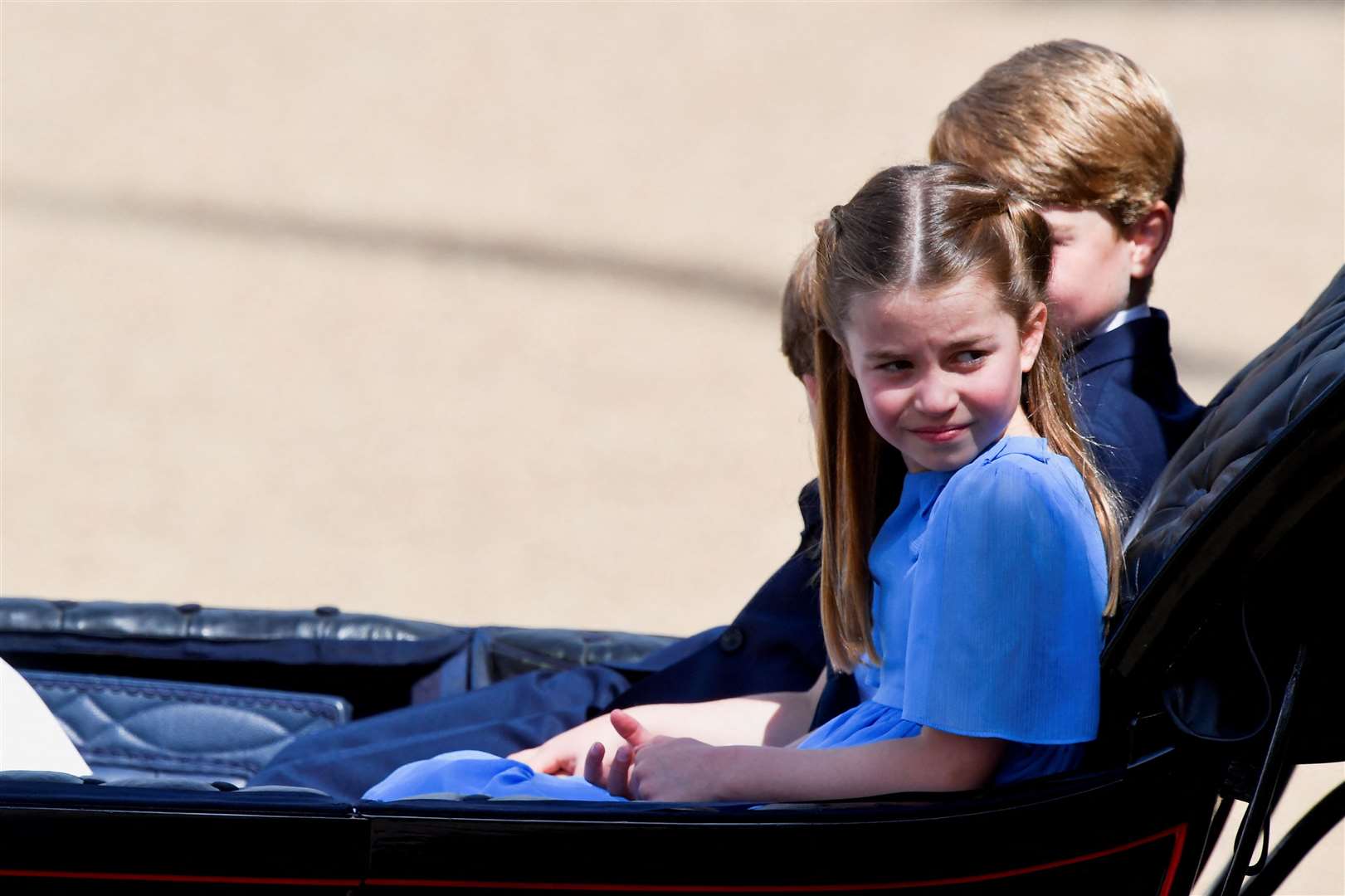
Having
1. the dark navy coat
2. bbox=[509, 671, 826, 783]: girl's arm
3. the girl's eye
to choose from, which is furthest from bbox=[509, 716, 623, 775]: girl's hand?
the girl's eye

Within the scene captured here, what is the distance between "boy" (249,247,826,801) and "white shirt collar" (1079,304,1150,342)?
34 cm

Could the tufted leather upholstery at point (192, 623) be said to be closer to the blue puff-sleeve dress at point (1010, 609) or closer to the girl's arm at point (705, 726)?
the girl's arm at point (705, 726)

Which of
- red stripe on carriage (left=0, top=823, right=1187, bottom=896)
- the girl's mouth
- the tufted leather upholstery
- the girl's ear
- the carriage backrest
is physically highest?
the girl's ear

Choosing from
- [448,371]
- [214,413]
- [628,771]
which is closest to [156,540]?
[214,413]

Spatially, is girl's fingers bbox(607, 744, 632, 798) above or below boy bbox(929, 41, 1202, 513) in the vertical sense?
below

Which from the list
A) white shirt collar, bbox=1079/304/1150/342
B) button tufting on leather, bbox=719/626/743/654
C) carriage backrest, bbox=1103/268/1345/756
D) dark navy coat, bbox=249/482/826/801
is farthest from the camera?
button tufting on leather, bbox=719/626/743/654

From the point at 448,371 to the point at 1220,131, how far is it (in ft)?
12.5

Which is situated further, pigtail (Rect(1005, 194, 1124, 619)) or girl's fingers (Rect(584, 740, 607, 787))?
girl's fingers (Rect(584, 740, 607, 787))

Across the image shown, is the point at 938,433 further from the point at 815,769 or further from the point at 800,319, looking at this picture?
the point at 800,319

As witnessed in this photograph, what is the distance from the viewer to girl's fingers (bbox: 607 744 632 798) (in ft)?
5.74

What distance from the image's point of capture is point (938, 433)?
163cm

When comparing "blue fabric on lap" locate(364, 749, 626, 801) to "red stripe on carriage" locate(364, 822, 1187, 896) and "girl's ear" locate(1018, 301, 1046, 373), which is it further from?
"girl's ear" locate(1018, 301, 1046, 373)

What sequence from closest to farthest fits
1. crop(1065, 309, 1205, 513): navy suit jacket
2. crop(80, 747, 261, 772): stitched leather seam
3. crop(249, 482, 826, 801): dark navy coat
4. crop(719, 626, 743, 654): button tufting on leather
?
crop(1065, 309, 1205, 513): navy suit jacket
crop(249, 482, 826, 801): dark navy coat
crop(719, 626, 743, 654): button tufting on leather
crop(80, 747, 261, 772): stitched leather seam

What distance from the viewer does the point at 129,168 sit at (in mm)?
7152
